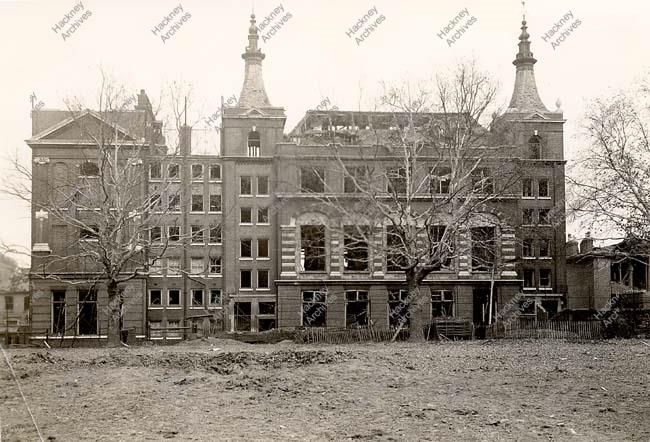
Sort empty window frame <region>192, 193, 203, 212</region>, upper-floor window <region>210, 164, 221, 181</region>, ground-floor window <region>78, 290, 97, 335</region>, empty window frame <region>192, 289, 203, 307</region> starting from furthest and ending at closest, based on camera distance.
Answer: upper-floor window <region>210, 164, 221, 181</region>, empty window frame <region>192, 193, 203, 212</region>, empty window frame <region>192, 289, 203, 307</region>, ground-floor window <region>78, 290, 97, 335</region>

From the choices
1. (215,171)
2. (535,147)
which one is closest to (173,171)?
(215,171)

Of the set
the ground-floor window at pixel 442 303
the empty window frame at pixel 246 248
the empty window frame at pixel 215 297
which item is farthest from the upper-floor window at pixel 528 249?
the empty window frame at pixel 215 297

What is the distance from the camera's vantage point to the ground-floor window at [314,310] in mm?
55469

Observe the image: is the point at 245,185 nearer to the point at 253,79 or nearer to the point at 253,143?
the point at 253,143

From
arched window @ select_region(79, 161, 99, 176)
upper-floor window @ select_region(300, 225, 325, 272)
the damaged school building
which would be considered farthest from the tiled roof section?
arched window @ select_region(79, 161, 99, 176)

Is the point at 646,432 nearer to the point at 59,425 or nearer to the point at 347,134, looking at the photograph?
the point at 59,425

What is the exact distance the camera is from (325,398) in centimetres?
1764

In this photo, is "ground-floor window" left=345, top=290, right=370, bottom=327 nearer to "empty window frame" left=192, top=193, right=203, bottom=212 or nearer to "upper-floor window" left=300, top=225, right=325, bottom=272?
"upper-floor window" left=300, top=225, right=325, bottom=272

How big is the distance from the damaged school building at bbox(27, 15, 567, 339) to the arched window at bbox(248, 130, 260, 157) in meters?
0.08

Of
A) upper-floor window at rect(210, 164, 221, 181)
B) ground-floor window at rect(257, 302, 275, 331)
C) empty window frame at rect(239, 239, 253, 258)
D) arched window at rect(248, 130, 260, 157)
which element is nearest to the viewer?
ground-floor window at rect(257, 302, 275, 331)

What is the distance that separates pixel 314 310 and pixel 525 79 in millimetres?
28143

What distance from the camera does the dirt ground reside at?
1448cm

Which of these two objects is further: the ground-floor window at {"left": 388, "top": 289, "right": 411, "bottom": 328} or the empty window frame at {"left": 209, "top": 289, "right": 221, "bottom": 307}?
the empty window frame at {"left": 209, "top": 289, "right": 221, "bottom": 307}

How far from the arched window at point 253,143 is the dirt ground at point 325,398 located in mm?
37831
